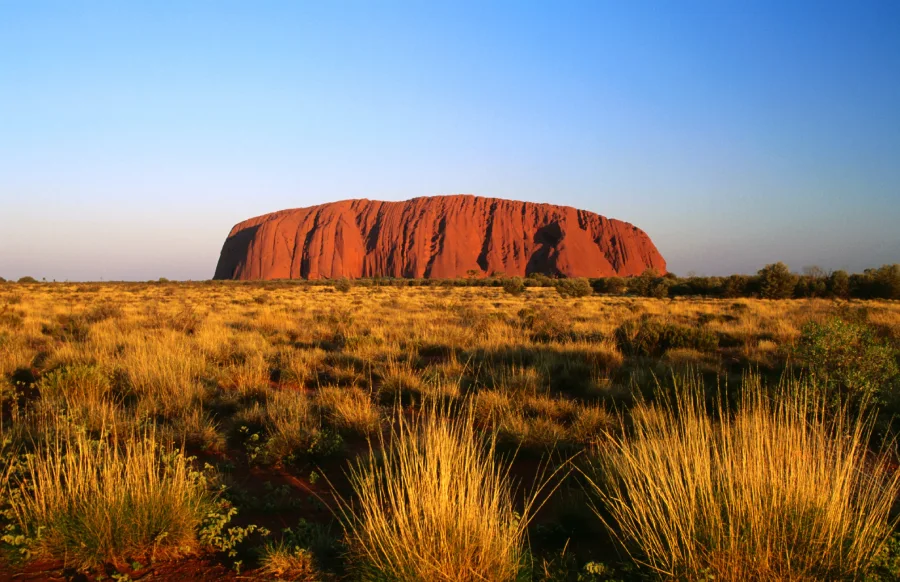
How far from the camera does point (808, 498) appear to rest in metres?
2.39

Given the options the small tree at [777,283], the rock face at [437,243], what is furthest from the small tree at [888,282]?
the rock face at [437,243]

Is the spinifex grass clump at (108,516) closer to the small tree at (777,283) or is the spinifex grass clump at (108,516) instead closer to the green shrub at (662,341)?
the green shrub at (662,341)

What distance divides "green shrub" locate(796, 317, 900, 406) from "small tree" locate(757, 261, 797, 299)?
24.6 m

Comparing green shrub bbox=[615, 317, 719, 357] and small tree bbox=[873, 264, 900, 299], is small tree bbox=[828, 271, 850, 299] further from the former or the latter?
green shrub bbox=[615, 317, 719, 357]

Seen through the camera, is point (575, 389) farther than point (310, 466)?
Yes

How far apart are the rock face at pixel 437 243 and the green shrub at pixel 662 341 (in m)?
78.1

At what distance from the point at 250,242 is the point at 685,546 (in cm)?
10659

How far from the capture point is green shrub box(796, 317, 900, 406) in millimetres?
5340

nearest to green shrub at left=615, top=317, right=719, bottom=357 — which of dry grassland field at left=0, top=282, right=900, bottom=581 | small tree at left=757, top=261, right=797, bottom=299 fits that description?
dry grassland field at left=0, top=282, right=900, bottom=581

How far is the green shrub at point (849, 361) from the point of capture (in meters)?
5.34

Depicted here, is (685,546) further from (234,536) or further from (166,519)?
(166,519)

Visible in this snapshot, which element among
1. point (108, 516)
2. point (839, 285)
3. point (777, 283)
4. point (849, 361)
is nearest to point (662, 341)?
point (849, 361)

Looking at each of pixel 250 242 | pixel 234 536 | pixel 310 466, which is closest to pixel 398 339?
pixel 310 466

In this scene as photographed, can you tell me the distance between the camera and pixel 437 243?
95.0 metres
